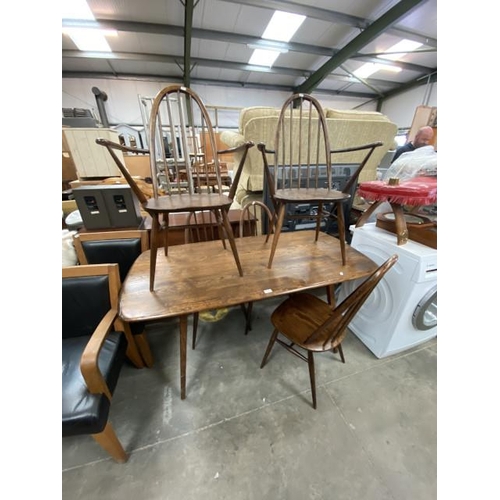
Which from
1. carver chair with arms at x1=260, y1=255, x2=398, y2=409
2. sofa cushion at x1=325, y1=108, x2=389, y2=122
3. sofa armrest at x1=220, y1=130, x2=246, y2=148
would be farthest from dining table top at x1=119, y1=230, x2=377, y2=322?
sofa cushion at x1=325, y1=108, x2=389, y2=122

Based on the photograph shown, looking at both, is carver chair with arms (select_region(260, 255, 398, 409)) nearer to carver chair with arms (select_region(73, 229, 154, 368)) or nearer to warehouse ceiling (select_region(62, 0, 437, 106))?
carver chair with arms (select_region(73, 229, 154, 368))

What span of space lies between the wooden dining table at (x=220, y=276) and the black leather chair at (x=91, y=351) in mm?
108

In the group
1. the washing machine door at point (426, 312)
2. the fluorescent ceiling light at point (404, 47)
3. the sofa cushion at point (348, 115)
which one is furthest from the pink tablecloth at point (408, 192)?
the fluorescent ceiling light at point (404, 47)

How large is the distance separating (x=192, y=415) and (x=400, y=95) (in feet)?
33.6

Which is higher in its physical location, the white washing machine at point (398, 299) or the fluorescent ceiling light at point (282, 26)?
the fluorescent ceiling light at point (282, 26)

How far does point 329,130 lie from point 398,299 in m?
1.63

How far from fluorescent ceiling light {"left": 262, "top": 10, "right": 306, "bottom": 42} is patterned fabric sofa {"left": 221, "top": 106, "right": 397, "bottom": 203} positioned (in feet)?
9.87

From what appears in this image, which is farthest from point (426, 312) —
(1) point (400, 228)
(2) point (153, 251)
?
(2) point (153, 251)

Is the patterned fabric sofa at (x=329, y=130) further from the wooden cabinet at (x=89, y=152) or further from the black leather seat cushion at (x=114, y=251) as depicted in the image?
the wooden cabinet at (x=89, y=152)

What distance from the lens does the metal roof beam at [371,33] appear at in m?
→ 3.01

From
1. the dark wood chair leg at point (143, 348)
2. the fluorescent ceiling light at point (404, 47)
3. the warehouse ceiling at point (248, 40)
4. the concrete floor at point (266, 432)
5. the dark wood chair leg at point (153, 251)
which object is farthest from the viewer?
the fluorescent ceiling light at point (404, 47)
